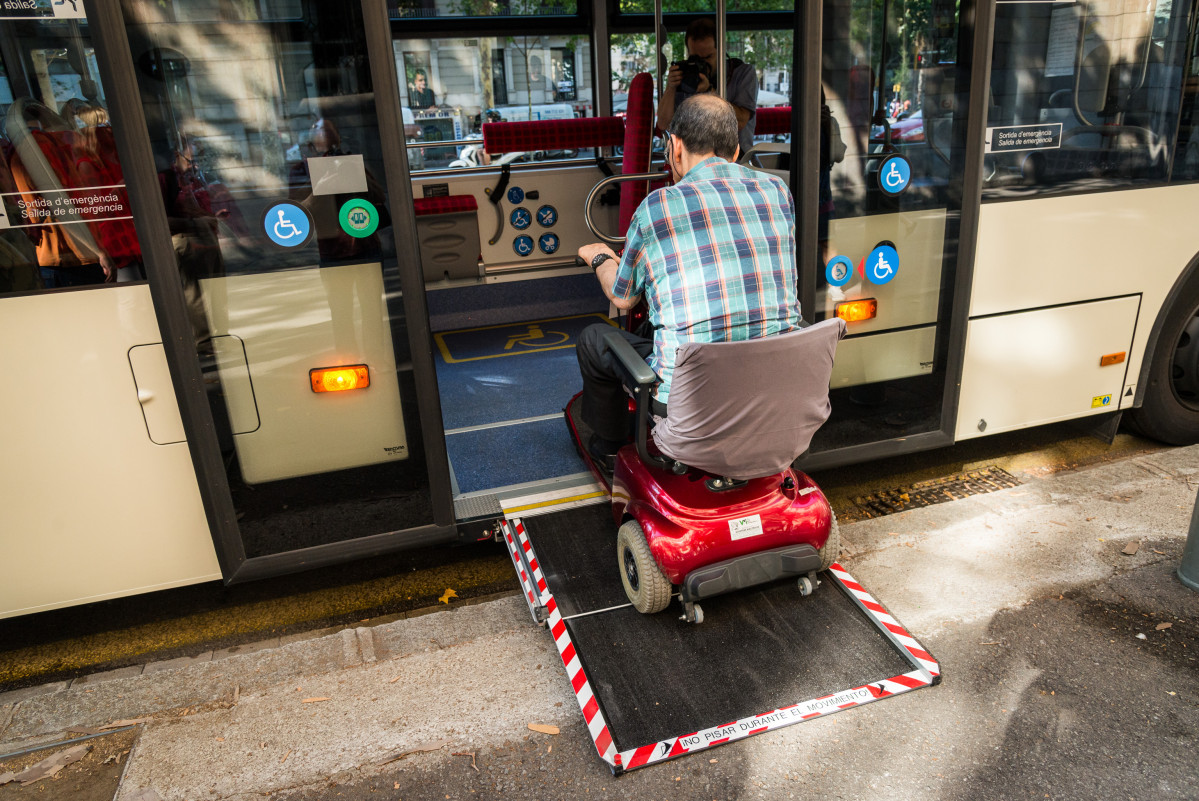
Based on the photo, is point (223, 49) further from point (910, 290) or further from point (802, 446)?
point (910, 290)

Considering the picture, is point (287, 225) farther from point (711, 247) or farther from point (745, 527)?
point (745, 527)

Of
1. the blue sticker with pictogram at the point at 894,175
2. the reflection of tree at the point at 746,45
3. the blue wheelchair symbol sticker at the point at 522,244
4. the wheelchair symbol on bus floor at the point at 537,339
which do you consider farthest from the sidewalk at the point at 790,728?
the reflection of tree at the point at 746,45

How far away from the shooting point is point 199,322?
2.53m

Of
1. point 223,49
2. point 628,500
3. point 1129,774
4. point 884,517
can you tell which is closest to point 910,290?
point 884,517

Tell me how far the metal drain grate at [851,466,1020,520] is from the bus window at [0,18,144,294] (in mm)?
3074

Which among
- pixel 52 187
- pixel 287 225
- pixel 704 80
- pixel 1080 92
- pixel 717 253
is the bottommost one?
pixel 717 253

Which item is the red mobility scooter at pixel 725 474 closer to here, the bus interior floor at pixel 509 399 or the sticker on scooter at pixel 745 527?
the sticker on scooter at pixel 745 527

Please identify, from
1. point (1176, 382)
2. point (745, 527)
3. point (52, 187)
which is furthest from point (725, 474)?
point (1176, 382)

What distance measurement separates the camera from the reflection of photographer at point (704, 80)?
4133 mm

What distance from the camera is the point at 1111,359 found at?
12.3ft

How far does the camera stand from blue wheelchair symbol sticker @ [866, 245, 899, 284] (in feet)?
10.6

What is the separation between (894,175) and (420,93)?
11.8 ft

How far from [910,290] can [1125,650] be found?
153 centimetres

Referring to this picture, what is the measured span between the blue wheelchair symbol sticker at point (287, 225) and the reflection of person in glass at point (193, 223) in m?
0.12
